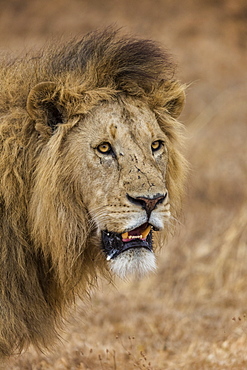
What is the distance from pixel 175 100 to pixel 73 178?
120cm

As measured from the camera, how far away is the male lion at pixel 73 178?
426 cm

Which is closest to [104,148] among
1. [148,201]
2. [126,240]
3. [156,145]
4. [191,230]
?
[156,145]

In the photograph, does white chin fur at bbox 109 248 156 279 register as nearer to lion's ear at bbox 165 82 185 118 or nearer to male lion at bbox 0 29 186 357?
male lion at bbox 0 29 186 357

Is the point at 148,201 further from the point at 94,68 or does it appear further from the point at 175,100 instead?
the point at 175,100

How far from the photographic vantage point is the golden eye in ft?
14.3

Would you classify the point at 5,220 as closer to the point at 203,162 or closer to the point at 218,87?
the point at 203,162

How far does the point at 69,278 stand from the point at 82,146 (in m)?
0.98


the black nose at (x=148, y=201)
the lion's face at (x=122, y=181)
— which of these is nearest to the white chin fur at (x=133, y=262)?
the lion's face at (x=122, y=181)

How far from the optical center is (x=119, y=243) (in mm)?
4285

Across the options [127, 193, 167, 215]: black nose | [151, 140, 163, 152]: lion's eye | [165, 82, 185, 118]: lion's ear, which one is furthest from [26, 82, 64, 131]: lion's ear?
[165, 82, 185, 118]: lion's ear

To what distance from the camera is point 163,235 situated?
4992 mm

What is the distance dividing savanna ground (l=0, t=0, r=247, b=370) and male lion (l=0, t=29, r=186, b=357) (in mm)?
859

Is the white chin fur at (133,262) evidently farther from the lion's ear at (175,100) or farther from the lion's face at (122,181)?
the lion's ear at (175,100)

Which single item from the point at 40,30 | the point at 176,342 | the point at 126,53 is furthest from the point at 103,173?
the point at 40,30
